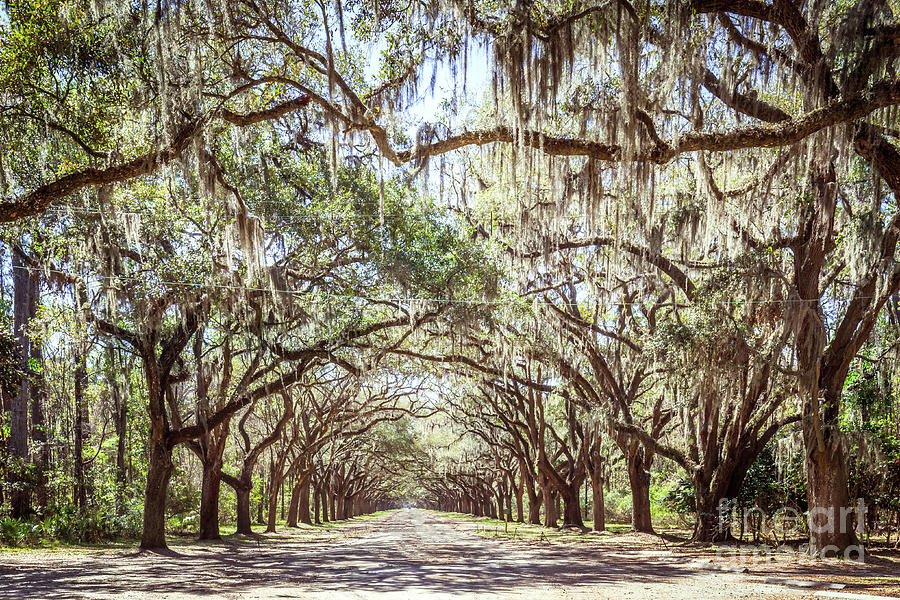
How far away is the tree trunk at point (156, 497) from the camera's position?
44.6 feet

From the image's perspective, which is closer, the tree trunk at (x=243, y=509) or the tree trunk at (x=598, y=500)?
the tree trunk at (x=243, y=509)

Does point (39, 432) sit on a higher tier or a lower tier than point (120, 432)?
higher

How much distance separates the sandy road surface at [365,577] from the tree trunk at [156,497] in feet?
2.68

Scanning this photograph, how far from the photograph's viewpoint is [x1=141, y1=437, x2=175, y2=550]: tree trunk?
44.6 feet

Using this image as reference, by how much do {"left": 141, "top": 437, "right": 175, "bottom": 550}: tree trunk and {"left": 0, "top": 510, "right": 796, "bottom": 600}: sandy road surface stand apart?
2.68 ft

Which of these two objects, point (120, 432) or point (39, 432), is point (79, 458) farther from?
point (120, 432)

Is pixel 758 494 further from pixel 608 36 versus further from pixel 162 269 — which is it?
pixel 162 269

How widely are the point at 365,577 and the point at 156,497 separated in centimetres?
670

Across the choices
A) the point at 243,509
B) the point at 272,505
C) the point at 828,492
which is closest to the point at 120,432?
the point at 243,509

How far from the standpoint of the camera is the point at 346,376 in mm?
21625

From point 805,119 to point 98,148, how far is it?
798 centimetres

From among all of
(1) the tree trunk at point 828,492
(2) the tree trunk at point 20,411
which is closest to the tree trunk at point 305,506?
(2) the tree trunk at point 20,411

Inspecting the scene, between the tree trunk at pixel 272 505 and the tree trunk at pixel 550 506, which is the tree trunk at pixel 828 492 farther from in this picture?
the tree trunk at pixel 272 505

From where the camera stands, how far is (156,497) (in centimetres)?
1371
